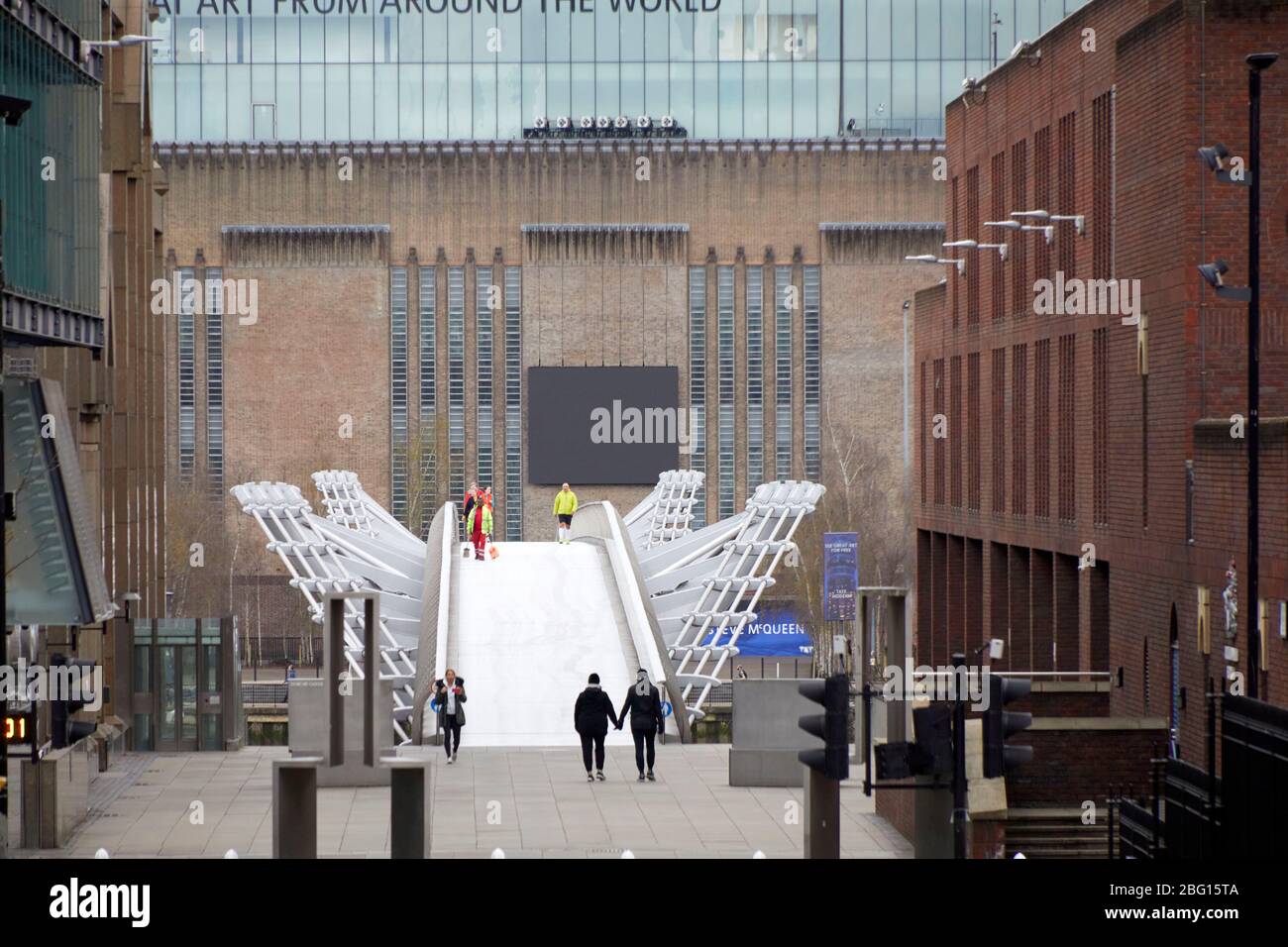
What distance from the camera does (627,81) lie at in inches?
2869

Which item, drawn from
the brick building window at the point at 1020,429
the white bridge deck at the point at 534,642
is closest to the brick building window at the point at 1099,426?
the brick building window at the point at 1020,429

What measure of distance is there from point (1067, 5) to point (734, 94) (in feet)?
38.6

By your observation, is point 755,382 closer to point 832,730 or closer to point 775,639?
point 775,639

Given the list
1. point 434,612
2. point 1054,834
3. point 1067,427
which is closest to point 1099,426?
point 1067,427

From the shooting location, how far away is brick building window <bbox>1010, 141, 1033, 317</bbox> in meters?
34.0

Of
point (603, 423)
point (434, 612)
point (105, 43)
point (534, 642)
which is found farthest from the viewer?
point (603, 423)

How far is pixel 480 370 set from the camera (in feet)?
233

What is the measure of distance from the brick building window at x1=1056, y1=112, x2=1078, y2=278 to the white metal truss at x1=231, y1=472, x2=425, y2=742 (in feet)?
36.7

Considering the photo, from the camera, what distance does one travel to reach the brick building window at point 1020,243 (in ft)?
112

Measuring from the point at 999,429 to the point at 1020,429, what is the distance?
1.53 metres

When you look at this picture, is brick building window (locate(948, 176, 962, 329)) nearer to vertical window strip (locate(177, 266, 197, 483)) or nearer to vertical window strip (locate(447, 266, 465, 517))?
vertical window strip (locate(447, 266, 465, 517))

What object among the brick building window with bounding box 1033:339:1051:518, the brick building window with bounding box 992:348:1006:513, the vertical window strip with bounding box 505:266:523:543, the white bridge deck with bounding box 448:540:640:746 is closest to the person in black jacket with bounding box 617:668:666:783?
the white bridge deck with bounding box 448:540:640:746
